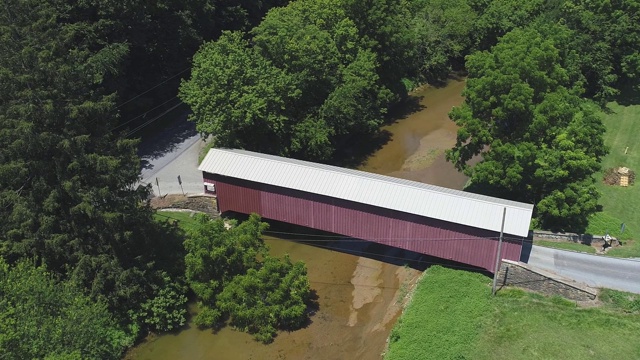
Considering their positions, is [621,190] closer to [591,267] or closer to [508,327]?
[591,267]

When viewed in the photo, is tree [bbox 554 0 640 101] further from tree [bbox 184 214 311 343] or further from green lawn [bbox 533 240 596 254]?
tree [bbox 184 214 311 343]

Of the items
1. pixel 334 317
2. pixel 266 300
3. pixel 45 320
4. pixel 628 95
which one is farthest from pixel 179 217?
pixel 628 95

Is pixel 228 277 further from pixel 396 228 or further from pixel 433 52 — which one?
pixel 433 52

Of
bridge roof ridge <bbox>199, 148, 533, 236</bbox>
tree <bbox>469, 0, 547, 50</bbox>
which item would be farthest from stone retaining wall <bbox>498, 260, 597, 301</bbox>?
tree <bbox>469, 0, 547, 50</bbox>

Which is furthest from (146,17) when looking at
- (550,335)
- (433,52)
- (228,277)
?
(550,335)

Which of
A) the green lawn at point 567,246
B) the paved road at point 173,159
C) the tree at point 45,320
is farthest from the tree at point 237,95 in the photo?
the green lawn at point 567,246

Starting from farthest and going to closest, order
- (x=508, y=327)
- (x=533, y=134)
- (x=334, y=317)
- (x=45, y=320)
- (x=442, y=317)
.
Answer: (x=533, y=134)
(x=334, y=317)
(x=442, y=317)
(x=508, y=327)
(x=45, y=320)
